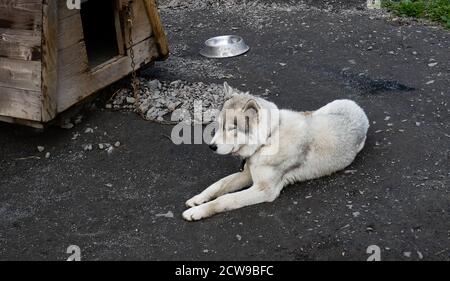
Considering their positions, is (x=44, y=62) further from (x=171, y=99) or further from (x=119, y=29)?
(x=171, y=99)

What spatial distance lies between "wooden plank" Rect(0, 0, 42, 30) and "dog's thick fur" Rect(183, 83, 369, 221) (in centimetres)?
194

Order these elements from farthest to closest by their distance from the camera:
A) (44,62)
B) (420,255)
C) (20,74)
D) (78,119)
→ (78,119) < (20,74) < (44,62) < (420,255)

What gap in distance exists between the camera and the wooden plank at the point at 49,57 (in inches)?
198

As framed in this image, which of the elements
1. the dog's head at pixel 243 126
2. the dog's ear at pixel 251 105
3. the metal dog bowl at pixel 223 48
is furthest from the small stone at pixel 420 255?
the metal dog bowl at pixel 223 48

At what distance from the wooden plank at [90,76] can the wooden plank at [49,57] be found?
134 mm

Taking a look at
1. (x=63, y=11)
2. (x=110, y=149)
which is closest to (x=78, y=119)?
(x=110, y=149)

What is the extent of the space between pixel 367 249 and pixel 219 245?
1072 millimetres

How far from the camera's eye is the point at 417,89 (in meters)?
6.30

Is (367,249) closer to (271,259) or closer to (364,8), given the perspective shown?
(271,259)

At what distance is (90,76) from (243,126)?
7.09 feet

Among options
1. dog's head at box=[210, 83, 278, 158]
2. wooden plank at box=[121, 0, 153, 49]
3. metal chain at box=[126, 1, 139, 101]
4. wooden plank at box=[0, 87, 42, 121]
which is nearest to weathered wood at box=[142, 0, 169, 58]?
wooden plank at box=[121, 0, 153, 49]

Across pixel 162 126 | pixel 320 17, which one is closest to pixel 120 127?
pixel 162 126

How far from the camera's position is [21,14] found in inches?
201

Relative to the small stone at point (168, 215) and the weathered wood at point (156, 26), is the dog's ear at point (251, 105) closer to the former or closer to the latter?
the small stone at point (168, 215)
